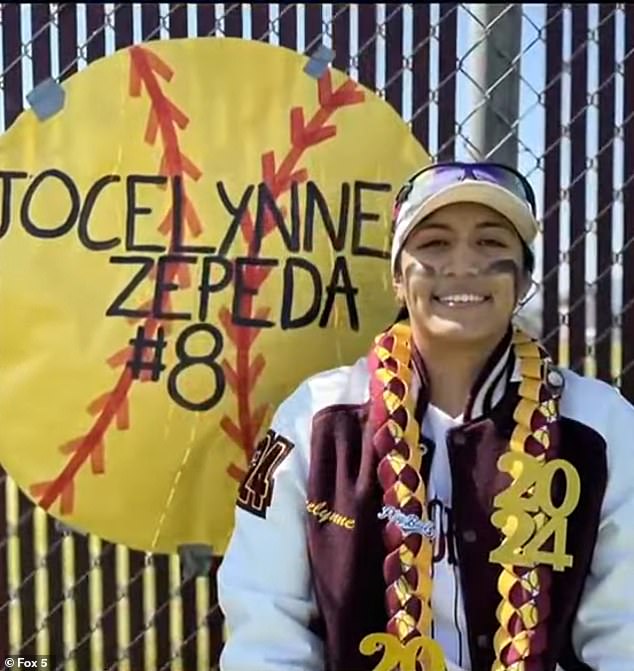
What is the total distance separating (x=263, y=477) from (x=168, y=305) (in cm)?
50

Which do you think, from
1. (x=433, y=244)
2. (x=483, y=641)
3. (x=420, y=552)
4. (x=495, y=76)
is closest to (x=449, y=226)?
(x=433, y=244)

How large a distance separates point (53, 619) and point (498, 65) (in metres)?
1.54

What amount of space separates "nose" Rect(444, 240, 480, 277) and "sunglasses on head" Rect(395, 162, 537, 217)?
0.35ft

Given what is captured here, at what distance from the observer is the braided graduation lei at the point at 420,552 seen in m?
1.88

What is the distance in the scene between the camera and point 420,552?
1.90m

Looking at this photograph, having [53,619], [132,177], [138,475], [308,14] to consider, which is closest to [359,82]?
[308,14]

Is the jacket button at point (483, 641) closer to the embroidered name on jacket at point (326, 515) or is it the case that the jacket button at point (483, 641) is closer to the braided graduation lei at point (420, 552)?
the braided graduation lei at point (420, 552)

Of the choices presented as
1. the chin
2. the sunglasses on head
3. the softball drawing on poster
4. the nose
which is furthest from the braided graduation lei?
the softball drawing on poster

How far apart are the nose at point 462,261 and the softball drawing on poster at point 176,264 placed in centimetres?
40

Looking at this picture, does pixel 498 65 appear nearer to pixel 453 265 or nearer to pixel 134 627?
pixel 453 265

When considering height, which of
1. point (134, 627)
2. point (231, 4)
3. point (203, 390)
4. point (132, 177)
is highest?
point (231, 4)

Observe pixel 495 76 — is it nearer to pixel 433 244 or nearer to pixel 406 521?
pixel 433 244

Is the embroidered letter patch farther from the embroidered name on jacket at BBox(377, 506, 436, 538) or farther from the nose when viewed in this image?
the nose

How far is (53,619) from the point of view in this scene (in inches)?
101
